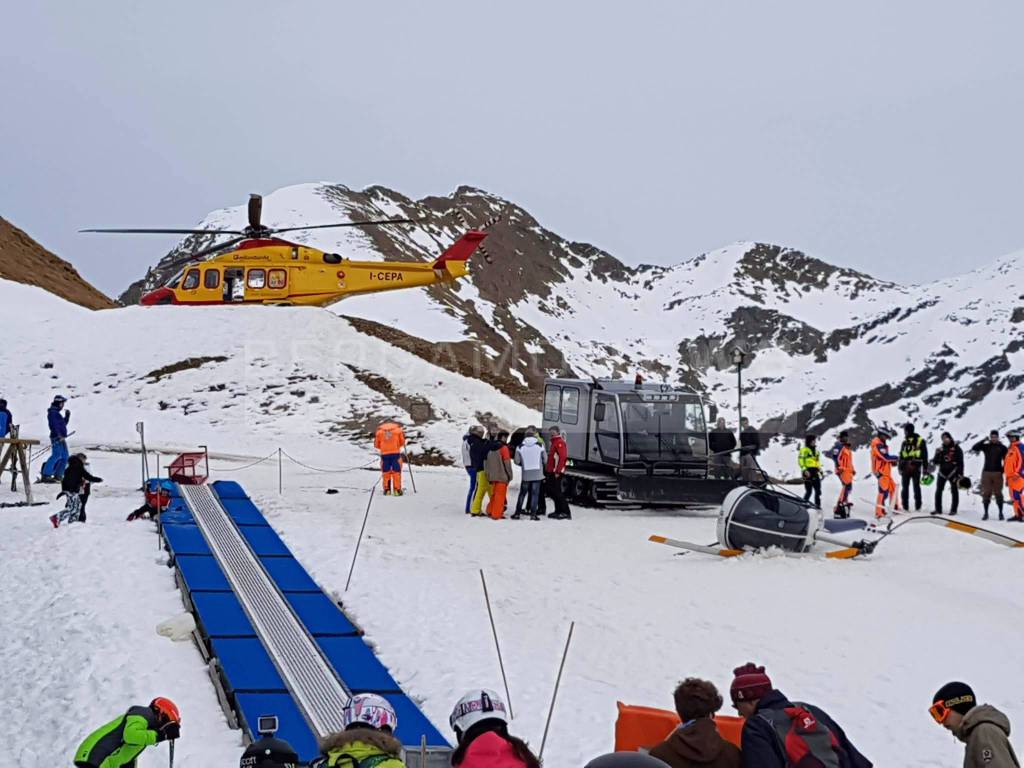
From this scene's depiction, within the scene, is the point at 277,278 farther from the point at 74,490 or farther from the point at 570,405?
the point at 74,490

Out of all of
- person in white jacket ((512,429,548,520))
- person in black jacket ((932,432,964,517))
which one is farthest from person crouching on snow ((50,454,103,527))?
person in black jacket ((932,432,964,517))

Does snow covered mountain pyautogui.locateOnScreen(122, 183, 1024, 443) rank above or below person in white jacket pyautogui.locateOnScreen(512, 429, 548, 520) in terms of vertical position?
above

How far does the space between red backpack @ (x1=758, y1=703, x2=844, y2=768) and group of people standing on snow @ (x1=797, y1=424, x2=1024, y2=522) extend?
1309 centimetres

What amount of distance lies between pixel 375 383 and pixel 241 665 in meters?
24.3

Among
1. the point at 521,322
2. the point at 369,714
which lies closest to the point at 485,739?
the point at 369,714

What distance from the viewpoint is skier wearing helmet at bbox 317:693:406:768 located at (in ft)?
13.3

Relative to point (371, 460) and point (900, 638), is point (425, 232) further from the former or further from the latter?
point (900, 638)

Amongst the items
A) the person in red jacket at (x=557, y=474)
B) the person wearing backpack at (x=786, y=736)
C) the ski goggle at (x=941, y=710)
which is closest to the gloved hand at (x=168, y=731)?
the person wearing backpack at (x=786, y=736)

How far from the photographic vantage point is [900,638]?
32.6 ft

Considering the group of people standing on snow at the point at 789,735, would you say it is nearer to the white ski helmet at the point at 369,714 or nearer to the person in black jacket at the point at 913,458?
the white ski helmet at the point at 369,714

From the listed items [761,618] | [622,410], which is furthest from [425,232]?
[761,618]

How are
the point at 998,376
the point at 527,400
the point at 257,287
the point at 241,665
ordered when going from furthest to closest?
the point at 998,376
the point at 527,400
the point at 257,287
the point at 241,665

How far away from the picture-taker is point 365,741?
414 centimetres

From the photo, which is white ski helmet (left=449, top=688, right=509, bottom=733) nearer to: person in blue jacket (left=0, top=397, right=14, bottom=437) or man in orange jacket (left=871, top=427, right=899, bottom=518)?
man in orange jacket (left=871, top=427, right=899, bottom=518)
